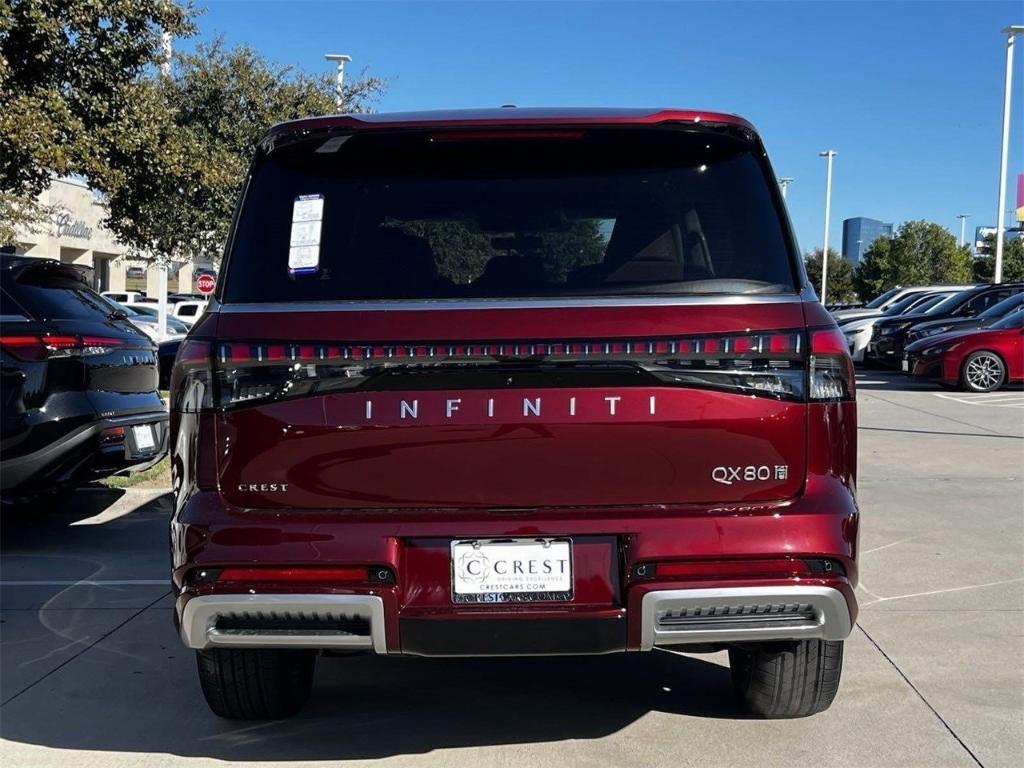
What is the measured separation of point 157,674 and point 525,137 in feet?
8.80

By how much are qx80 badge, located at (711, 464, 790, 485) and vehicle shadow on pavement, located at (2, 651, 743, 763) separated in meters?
1.26

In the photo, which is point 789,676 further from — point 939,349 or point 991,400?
point 939,349

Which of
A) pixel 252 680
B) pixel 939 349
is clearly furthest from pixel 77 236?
pixel 252 680

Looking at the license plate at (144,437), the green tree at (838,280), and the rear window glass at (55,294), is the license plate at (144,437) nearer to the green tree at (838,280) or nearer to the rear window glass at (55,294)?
the rear window glass at (55,294)

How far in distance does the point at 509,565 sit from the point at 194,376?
3.40ft

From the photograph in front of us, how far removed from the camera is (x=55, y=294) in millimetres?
6512

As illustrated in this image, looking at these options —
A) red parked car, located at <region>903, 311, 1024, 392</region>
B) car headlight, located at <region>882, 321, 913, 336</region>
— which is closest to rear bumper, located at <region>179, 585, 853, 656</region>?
red parked car, located at <region>903, 311, 1024, 392</region>

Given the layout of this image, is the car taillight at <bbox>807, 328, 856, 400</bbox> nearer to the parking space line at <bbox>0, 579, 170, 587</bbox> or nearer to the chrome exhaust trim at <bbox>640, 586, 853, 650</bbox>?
the chrome exhaust trim at <bbox>640, 586, 853, 650</bbox>

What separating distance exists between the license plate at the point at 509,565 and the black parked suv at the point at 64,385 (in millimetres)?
3992

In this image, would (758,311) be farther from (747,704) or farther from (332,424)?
(747,704)

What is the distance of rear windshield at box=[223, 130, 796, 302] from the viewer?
3217mm

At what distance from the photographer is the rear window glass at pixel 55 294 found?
20.5ft

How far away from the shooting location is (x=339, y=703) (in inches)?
163

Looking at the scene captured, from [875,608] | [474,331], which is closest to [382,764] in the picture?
[474,331]
